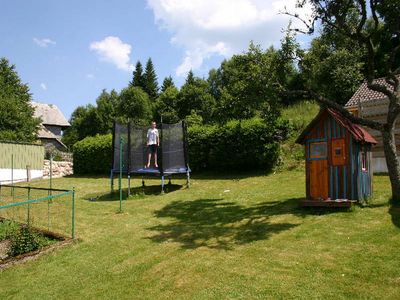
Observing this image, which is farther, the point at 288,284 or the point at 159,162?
the point at 159,162

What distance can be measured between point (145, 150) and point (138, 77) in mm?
62229

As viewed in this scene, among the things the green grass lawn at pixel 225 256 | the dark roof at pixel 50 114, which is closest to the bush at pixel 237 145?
the green grass lawn at pixel 225 256

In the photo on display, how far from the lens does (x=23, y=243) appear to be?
9.16 metres

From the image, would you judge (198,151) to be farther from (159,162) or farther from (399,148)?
(399,148)

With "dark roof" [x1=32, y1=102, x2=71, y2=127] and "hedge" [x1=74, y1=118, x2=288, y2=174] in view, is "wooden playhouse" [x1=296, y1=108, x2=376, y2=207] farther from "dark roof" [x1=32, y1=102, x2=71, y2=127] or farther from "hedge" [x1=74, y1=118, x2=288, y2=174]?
"dark roof" [x1=32, y1=102, x2=71, y2=127]

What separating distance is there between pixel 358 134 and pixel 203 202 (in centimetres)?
566

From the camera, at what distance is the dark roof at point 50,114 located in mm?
59812

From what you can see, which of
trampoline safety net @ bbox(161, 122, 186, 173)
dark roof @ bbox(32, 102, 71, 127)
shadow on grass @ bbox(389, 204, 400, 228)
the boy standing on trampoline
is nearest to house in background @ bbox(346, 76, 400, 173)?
shadow on grass @ bbox(389, 204, 400, 228)

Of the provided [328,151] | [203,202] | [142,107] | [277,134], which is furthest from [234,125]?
[142,107]

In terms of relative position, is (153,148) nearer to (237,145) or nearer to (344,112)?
(237,145)

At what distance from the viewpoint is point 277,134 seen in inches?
752

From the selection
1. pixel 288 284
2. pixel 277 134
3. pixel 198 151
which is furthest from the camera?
pixel 198 151

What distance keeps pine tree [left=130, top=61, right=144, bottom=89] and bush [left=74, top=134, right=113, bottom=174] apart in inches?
1958

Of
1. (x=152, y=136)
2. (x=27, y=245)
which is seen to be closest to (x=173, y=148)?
(x=152, y=136)
